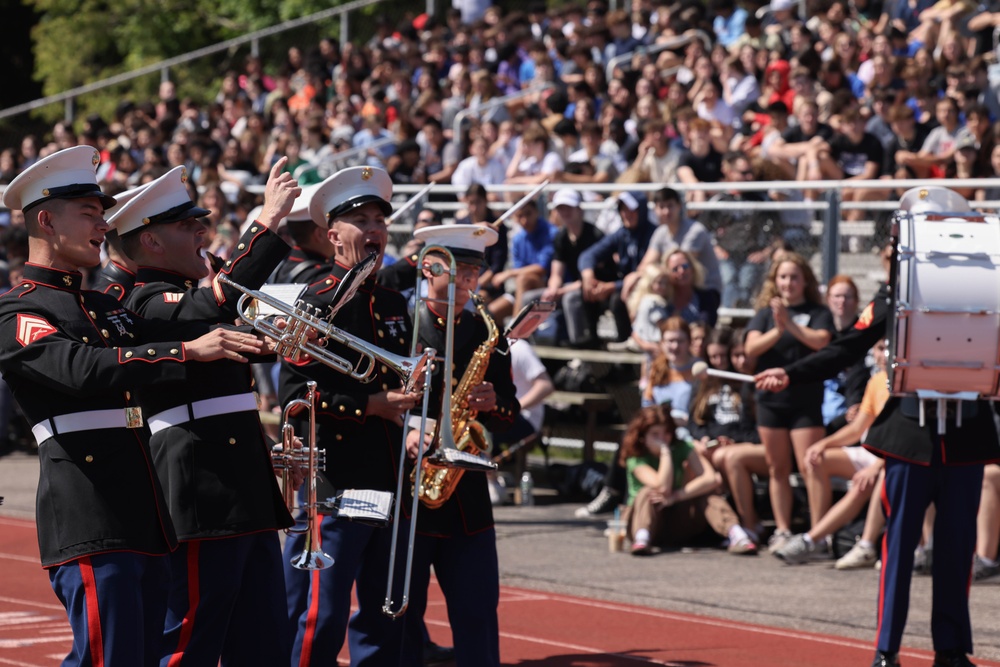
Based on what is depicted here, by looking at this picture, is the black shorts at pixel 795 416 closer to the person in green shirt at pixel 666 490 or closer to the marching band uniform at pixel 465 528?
the person in green shirt at pixel 666 490

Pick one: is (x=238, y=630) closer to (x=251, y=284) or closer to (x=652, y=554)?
(x=251, y=284)

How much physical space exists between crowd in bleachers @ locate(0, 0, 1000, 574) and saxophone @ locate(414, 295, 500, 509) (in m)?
3.74

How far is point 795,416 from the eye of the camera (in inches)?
417

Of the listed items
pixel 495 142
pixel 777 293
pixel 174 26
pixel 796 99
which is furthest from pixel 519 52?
pixel 174 26

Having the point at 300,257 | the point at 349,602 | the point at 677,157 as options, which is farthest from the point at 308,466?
the point at 677,157

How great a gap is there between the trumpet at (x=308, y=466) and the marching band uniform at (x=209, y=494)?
10cm

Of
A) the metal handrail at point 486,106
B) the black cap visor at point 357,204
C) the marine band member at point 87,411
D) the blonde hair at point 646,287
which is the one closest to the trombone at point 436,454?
the black cap visor at point 357,204

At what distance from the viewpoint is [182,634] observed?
5266 mm

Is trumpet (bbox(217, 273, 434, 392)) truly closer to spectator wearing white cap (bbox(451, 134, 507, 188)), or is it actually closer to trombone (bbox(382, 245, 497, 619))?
trombone (bbox(382, 245, 497, 619))

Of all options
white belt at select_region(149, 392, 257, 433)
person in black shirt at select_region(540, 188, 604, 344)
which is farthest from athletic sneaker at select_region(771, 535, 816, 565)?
white belt at select_region(149, 392, 257, 433)

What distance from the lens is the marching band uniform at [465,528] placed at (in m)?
5.90

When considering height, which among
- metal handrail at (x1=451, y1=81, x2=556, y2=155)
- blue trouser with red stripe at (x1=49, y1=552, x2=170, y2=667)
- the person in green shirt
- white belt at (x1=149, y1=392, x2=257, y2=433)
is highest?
metal handrail at (x1=451, y1=81, x2=556, y2=155)

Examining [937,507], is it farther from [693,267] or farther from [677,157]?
[677,157]

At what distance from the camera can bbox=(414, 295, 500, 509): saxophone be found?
19.5 feet
